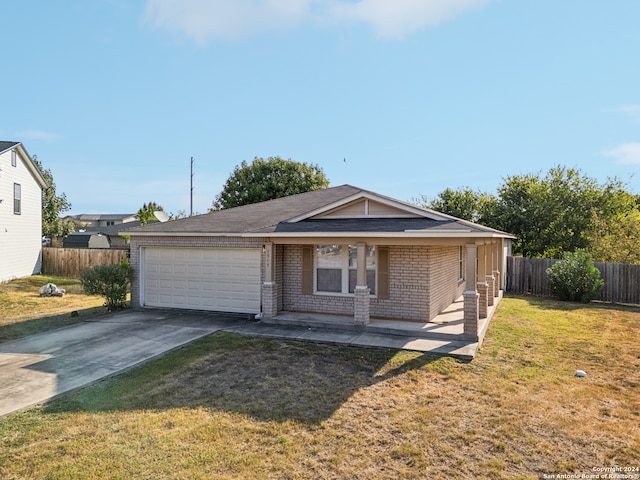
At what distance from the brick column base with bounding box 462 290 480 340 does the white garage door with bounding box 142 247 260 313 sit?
6234 millimetres

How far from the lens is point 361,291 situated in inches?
396

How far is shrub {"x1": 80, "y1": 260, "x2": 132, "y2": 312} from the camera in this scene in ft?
42.6

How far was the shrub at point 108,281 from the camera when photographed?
13.0 m

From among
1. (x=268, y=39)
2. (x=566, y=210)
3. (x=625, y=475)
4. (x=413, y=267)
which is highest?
(x=268, y=39)

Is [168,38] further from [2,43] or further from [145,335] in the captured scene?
[145,335]

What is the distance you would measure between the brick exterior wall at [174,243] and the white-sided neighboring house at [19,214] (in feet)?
39.2

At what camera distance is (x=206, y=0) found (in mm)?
10297

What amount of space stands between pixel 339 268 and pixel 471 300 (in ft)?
13.4

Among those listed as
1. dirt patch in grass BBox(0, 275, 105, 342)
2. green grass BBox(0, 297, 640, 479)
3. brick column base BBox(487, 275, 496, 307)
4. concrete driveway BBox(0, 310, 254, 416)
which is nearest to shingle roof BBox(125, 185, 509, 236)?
concrete driveway BBox(0, 310, 254, 416)

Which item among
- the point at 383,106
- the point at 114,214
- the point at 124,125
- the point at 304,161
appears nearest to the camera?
the point at 383,106

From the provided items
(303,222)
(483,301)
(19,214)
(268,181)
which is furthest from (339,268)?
(268,181)

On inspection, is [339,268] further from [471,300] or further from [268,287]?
[471,300]

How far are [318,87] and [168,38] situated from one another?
5.74m

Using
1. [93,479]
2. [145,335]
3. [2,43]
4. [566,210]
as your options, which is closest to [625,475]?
[93,479]
